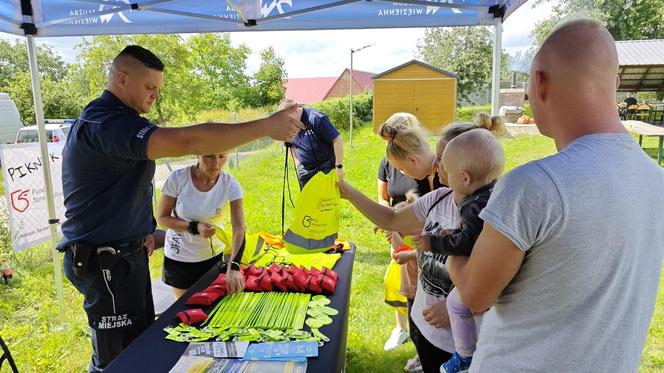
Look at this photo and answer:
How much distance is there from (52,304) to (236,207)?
272 cm

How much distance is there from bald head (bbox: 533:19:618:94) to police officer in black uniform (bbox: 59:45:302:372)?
1.03 meters

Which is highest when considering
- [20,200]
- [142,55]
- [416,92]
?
[416,92]

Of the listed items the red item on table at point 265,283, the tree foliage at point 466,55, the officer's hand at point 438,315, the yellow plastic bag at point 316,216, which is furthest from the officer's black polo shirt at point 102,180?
the tree foliage at point 466,55

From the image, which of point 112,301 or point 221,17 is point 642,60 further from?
point 112,301

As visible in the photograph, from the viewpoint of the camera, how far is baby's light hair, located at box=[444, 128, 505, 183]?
145cm

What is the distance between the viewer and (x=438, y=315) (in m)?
1.71

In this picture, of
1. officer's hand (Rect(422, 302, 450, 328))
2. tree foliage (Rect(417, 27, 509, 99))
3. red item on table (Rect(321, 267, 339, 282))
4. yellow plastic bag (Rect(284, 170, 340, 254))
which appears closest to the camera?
officer's hand (Rect(422, 302, 450, 328))

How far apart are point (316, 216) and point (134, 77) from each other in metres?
1.07

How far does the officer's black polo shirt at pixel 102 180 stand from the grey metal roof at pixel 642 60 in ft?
37.4

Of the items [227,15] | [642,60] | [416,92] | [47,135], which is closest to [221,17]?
[227,15]

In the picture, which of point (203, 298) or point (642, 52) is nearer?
point (203, 298)

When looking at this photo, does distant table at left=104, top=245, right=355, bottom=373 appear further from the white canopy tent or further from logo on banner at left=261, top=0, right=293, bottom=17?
logo on banner at left=261, top=0, right=293, bottom=17

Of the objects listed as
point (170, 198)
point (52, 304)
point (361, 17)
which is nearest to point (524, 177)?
point (170, 198)

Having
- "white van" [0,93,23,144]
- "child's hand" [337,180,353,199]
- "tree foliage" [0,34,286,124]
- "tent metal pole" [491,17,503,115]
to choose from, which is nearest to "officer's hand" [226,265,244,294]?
"child's hand" [337,180,353,199]
